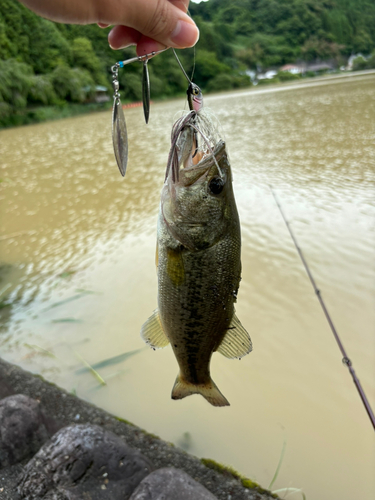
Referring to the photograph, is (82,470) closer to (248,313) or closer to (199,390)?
(199,390)

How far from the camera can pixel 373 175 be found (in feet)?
21.7

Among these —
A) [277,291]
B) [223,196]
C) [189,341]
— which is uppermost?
[223,196]

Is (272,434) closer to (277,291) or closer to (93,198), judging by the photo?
(277,291)

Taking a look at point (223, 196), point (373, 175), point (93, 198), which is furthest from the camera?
point (93, 198)

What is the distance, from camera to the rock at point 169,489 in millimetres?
1739

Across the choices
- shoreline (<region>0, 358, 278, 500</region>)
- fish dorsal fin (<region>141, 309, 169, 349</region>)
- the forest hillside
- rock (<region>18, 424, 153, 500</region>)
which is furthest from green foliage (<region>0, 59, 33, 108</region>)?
fish dorsal fin (<region>141, 309, 169, 349</region>)

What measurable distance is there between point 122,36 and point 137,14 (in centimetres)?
37

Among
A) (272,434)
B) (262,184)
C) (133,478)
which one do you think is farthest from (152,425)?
(262,184)

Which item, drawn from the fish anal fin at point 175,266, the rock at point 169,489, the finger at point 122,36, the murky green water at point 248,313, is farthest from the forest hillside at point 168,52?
the murky green water at point 248,313

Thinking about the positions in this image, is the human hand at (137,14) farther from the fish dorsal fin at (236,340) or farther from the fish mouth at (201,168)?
the fish dorsal fin at (236,340)

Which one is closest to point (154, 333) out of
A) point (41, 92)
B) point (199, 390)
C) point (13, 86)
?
point (199, 390)

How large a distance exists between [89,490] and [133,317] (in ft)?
6.66

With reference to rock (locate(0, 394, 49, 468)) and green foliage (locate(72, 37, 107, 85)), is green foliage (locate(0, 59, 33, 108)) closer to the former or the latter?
green foliage (locate(72, 37, 107, 85))

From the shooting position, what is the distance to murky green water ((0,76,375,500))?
248cm
